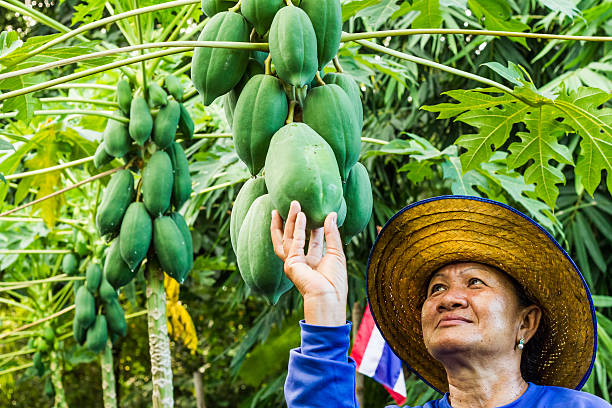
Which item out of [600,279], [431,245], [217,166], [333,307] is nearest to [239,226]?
[333,307]

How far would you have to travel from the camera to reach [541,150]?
2139mm

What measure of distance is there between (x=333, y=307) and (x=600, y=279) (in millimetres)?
4045

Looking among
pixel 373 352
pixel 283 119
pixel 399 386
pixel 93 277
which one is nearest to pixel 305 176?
pixel 283 119

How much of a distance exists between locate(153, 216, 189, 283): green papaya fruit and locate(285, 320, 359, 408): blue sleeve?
3.10 ft

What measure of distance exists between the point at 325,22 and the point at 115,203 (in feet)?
3.77

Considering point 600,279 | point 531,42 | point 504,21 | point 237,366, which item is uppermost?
point 531,42

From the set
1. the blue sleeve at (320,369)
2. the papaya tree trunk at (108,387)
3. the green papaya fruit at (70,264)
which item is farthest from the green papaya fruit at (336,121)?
the green papaya fruit at (70,264)

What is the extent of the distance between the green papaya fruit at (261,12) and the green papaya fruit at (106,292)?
2.16 metres

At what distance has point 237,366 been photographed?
594 cm

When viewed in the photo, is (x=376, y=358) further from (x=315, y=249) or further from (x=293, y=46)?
(x=293, y=46)

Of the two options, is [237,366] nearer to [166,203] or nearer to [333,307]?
[166,203]

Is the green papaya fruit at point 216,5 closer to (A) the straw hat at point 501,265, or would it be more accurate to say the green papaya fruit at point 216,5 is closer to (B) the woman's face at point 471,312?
(A) the straw hat at point 501,265

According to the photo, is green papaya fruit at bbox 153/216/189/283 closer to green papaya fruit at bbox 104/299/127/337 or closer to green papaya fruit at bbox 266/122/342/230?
green papaya fruit at bbox 266/122/342/230

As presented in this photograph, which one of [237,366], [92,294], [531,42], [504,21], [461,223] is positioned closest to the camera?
[461,223]
